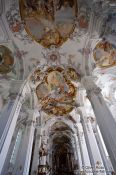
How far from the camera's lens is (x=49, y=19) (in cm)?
949

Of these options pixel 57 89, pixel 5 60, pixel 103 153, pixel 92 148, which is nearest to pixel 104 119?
pixel 92 148

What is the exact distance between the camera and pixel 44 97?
13.7m

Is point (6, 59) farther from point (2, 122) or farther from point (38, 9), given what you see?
point (2, 122)

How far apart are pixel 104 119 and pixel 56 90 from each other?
6.47m

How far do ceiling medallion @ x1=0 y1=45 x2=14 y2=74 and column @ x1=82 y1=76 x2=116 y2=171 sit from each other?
5.52 meters

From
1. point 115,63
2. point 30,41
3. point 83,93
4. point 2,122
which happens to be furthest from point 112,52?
point 2,122

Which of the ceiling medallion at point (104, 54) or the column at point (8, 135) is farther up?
the ceiling medallion at point (104, 54)

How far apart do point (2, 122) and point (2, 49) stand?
5176 mm

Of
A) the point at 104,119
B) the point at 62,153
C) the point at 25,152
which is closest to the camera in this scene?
the point at 104,119

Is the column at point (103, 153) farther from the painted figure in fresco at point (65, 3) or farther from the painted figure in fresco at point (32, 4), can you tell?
the painted figure in fresco at point (32, 4)

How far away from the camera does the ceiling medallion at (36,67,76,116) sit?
483 inches

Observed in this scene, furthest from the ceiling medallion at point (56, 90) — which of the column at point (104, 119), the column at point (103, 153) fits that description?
the column at point (103, 153)

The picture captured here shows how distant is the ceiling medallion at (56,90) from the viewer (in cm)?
1227

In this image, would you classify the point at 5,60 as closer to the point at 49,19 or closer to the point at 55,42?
the point at 55,42
